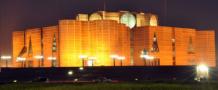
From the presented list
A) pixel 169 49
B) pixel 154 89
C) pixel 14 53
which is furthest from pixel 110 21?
pixel 154 89

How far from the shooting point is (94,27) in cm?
10544

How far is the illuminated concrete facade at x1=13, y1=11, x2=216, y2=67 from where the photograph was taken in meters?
104

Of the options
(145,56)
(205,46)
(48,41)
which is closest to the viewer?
(145,56)

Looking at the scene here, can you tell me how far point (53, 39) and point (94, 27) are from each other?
9631mm

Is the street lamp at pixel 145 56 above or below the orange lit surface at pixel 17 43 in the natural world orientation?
below

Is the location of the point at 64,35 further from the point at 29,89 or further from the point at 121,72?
the point at 29,89

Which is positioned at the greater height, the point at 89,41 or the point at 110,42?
the point at 89,41

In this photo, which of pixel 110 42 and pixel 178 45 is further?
pixel 178 45

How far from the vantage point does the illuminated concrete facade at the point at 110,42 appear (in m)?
104

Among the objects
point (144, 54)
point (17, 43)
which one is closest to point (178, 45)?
point (144, 54)

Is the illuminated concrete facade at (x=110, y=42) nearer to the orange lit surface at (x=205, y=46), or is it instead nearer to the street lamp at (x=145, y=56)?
the orange lit surface at (x=205, y=46)

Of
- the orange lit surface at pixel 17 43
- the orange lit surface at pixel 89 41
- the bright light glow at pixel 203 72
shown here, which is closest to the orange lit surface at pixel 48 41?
the orange lit surface at pixel 89 41

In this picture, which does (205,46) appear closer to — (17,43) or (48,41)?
(48,41)

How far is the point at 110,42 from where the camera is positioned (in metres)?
104
